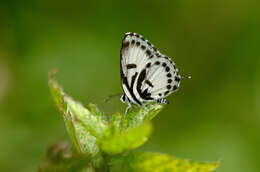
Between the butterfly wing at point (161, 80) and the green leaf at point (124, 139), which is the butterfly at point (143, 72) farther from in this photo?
Result: the green leaf at point (124, 139)

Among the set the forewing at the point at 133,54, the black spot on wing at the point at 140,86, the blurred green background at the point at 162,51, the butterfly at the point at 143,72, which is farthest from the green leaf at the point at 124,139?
the blurred green background at the point at 162,51

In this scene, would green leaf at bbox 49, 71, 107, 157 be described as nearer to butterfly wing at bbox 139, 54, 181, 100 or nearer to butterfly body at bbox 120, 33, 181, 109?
butterfly body at bbox 120, 33, 181, 109

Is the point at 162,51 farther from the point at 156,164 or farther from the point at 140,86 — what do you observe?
the point at 156,164

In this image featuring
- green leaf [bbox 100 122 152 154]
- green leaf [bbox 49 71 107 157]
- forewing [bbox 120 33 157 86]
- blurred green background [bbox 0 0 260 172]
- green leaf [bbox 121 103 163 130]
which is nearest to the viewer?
green leaf [bbox 100 122 152 154]

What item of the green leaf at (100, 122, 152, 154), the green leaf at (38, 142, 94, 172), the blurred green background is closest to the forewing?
the green leaf at (100, 122, 152, 154)

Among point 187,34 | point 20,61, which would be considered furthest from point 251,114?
point 20,61
